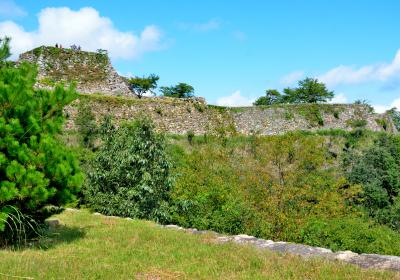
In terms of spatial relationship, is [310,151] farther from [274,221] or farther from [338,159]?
[338,159]

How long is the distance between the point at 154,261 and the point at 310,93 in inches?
1877

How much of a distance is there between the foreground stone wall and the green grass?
52.4 ft

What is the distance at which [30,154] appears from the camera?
24.6 ft

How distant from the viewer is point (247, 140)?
27281 mm

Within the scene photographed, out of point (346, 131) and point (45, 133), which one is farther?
point (346, 131)

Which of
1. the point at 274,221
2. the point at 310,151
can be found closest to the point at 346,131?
the point at 310,151

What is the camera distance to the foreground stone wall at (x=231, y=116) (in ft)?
84.1

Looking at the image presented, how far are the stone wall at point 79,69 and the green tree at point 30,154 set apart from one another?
56.8ft

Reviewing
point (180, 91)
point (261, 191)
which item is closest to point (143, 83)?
point (180, 91)

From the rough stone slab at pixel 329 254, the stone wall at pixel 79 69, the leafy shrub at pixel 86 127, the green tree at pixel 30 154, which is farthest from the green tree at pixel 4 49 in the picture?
the stone wall at pixel 79 69

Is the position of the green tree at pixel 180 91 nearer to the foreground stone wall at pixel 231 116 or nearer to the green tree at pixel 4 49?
the foreground stone wall at pixel 231 116

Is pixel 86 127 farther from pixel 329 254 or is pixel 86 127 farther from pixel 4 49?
pixel 329 254

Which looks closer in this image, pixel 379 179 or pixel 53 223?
pixel 53 223

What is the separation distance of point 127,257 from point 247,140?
2062cm
